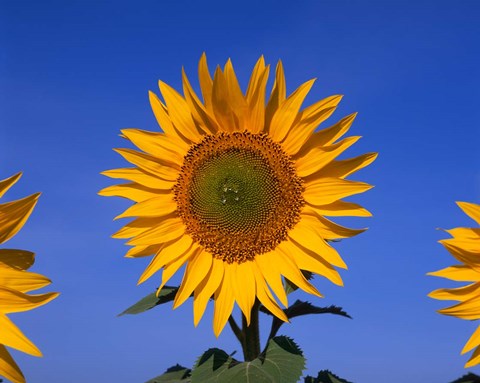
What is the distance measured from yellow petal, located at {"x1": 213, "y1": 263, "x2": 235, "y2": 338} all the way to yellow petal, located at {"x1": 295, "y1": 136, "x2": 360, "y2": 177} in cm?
99

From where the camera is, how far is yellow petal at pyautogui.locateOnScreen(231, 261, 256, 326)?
557cm

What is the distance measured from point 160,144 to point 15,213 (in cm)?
176

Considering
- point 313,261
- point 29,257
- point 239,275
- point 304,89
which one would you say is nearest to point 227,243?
point 239,275

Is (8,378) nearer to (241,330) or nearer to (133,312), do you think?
(133,312)

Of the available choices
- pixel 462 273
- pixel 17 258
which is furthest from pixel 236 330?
pixel 17 258

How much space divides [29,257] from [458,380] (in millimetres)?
3298

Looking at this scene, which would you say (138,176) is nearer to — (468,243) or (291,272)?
(291,272)

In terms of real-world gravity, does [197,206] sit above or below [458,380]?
above

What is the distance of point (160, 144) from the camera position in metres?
5.98

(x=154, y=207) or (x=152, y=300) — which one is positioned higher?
(x=154, y=207)

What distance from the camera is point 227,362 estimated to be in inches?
220

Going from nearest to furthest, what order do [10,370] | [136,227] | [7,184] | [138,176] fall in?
1. [7,184]
2. [10,370]
3. [136,227]
4. [138,176]

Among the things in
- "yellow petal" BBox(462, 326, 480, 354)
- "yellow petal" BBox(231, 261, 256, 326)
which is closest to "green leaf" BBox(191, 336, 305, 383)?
"yellow petal" BBox(231, 261, 256, 326)

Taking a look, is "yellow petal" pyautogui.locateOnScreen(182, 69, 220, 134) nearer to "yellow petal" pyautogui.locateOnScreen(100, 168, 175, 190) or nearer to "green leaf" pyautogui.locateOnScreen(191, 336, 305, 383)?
"yellow petal" pyautogui.locateOnScreen(100, 168, 175, 190)
